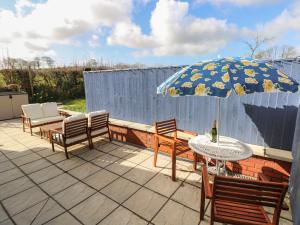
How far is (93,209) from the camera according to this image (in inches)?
98.3

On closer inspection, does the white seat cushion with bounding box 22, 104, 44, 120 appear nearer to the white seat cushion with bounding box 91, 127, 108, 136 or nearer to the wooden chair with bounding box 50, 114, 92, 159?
the wooden chair with bounding box 50, 114, 92, 159

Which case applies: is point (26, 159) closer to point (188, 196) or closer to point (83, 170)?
point (83, 170)

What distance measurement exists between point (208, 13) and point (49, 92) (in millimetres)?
11312

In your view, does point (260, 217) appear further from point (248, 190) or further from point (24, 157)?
point (24, 157)

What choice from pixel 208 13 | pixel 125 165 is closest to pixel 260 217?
pixel 125 165

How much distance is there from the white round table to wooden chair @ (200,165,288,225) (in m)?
0.70

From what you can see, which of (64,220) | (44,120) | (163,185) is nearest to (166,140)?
(163,185)

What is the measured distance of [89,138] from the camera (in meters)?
4.51

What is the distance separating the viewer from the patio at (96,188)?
92.8 inches

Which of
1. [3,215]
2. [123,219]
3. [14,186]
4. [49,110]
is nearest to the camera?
[123,219]

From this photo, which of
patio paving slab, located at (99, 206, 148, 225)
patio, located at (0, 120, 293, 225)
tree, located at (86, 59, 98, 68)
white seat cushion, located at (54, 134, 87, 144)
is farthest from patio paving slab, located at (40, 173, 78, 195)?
tree, located at (86, 59, 98, 68)

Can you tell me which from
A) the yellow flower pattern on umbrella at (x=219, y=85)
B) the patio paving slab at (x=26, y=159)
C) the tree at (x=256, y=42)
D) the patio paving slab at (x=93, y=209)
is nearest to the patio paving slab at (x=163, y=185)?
the patio paving slab at (x=93, y=209)

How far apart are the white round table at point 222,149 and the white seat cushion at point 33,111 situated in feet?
19.0

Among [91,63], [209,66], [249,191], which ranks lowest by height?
[249,191]
